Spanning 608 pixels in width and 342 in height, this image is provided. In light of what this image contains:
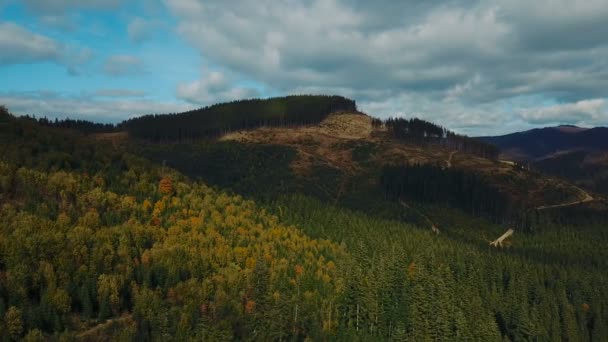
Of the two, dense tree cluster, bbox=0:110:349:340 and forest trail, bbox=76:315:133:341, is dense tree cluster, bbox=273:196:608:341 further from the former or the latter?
forest trail, bbox=76:315:133:341

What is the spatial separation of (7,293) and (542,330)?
137777 mm

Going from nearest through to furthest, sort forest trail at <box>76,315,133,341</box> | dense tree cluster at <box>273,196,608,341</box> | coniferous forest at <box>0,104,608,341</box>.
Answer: forest trail at <box>76,315,133,341</box> < coniferous forest at <box>0,104,608,341</box> < dense tree cluster at <box>273,196,608,341</box>

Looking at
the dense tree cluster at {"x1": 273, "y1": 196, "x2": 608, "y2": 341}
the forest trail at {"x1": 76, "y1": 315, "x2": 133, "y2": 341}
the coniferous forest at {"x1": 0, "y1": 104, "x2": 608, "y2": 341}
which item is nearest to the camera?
the forest trail at {"x1": 76, "y1": 315, "x2": 133, "y2": 341}

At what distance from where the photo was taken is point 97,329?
9175 centimetres

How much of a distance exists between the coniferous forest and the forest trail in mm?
378

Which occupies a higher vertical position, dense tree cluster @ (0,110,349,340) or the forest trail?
dense tree cluster @ (0,110,349,340)

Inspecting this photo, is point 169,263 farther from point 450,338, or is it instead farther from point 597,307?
point 597,307

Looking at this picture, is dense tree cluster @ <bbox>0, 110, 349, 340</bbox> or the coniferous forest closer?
dense tree cluster @ <bbox>0, 110, 349, 340</bbox>

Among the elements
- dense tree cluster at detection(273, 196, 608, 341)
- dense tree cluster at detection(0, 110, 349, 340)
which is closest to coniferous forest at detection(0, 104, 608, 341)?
dense tree cluster at detection(0, 110, 349, 340)

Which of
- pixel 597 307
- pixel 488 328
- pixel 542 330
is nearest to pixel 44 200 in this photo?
pixel 488 328

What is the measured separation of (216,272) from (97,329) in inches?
1417

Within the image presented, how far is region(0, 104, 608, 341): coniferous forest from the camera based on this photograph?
316ft

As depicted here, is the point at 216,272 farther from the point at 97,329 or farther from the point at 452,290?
the point at 452,290

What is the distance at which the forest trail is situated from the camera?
292 feet
